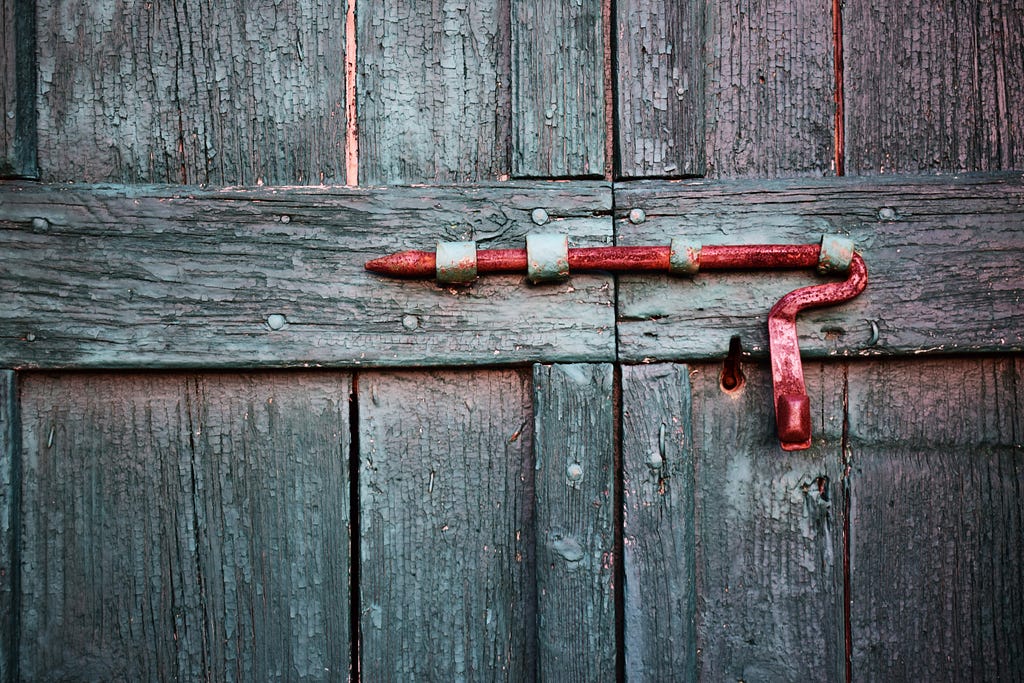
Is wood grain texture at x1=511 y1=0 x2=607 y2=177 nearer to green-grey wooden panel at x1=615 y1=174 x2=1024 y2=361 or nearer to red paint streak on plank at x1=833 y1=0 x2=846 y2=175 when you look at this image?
green-grey wooden panel at x1=615 y1=174 x2=1024 y2=361

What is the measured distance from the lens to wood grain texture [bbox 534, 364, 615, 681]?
0.67 metres

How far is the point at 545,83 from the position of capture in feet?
2.27

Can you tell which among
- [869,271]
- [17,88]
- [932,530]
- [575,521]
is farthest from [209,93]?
[932,530]

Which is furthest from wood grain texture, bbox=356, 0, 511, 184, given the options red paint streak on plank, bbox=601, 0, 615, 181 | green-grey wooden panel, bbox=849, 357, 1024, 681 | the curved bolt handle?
green-grey wooden panel, bbox=849, 357, 1024, 681

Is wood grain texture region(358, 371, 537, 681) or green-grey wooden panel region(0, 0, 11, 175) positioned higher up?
green-grey wooden panel region(0, 0, 11, 175)

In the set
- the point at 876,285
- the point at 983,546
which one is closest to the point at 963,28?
the point at 876,285

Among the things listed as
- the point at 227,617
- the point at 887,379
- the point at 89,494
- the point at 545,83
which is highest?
the point at 545,83

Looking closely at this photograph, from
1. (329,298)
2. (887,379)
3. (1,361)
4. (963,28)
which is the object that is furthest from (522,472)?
(963,28)

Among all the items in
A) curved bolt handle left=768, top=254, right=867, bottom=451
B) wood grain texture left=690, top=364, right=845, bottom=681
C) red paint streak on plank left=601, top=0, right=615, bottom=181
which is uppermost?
red paint streak on plank left=601, top=0, right=615, bottom=181

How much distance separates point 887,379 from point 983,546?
0.20 meters

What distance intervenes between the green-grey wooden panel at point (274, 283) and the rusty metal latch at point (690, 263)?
0.03 meters

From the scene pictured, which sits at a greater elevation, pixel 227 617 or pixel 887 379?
pixel 887 379

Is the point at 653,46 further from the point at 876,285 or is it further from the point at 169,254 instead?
the point at 169,254

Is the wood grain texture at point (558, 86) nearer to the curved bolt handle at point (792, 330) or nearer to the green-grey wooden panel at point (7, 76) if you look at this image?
the curved bolt handle at point (792, 330)
